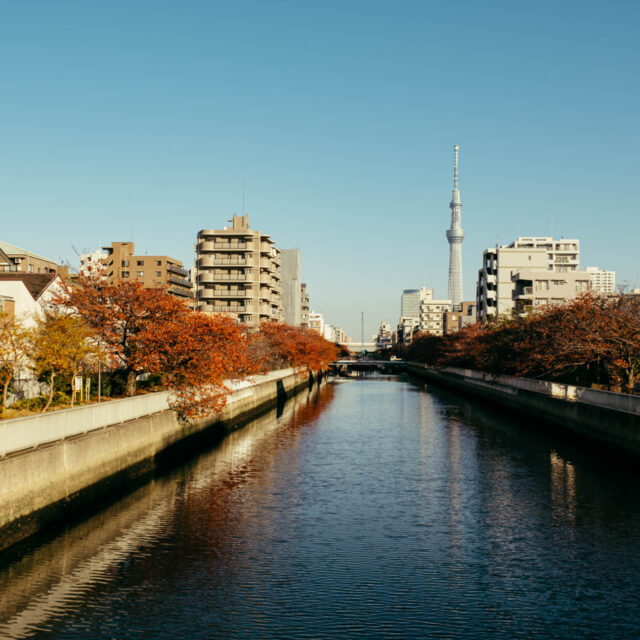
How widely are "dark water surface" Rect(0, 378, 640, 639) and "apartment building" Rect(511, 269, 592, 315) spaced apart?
249 feet

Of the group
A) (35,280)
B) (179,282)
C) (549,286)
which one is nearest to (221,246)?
(179,282)

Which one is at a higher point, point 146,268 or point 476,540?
point 146,268

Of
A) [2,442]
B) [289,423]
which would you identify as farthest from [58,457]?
[289,423]

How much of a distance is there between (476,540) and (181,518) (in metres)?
9.40

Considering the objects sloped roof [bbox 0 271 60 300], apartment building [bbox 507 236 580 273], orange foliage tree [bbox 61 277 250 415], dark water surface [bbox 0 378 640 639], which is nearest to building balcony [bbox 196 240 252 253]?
sloped roof [bbox 0 271 60 300]

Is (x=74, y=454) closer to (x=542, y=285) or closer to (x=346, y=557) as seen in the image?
→ (x=346, y=557)

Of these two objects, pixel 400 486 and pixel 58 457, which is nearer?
pixel 58 457

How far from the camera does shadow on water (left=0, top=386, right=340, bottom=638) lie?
1543cm

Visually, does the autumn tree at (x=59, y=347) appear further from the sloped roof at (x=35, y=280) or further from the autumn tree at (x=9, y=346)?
the sloped roof at (x=35, y=280)

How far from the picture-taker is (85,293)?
124 ft

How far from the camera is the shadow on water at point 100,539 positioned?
50.6 feet

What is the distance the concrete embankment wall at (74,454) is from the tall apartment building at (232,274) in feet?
268

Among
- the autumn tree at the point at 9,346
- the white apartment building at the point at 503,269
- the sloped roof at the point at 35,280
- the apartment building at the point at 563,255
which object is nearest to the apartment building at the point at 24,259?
the sloped roof at the point at 35,280

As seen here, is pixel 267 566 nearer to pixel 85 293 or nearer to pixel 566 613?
pixel 566 613
